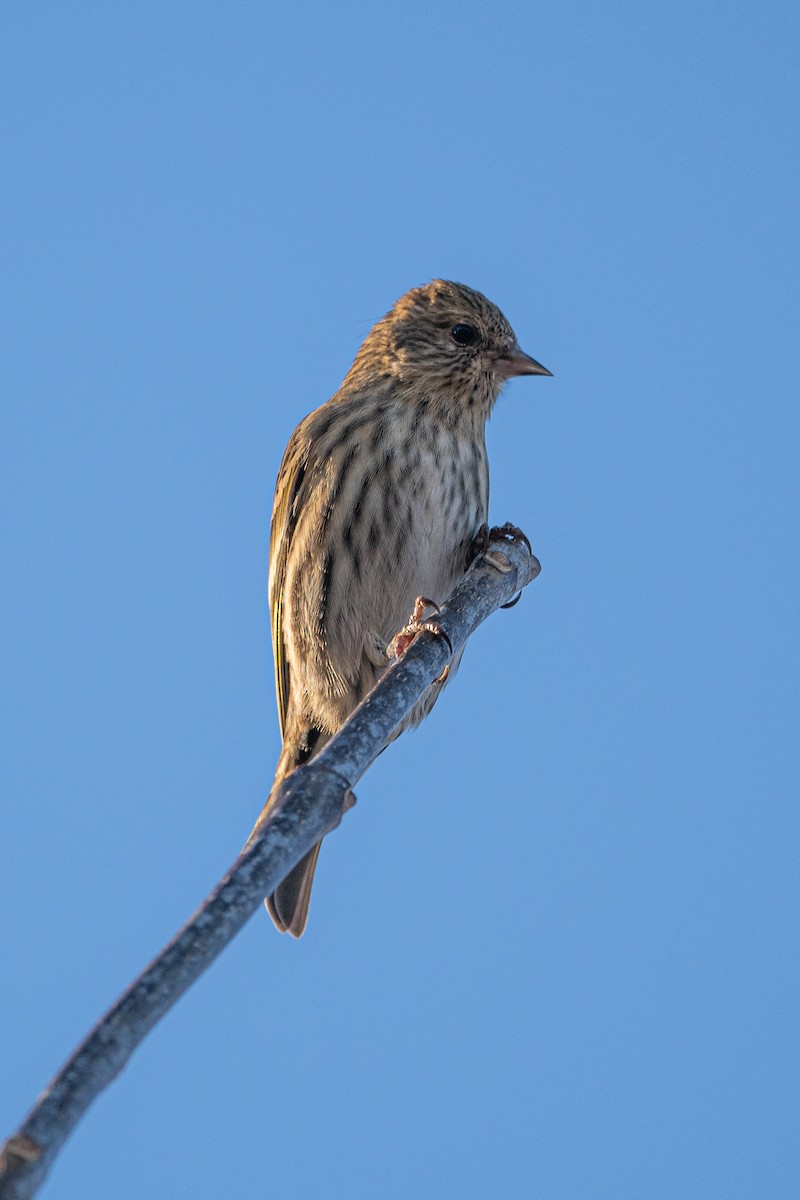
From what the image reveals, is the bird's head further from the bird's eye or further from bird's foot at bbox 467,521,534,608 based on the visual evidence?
bird's foot at bbox 467,521,534,608

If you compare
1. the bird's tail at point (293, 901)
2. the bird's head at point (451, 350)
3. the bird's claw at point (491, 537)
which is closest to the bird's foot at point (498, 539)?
the bird's claw at point (491, 537)

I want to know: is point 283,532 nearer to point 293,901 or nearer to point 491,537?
point 491,537

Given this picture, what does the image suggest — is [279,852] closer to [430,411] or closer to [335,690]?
[335,690]

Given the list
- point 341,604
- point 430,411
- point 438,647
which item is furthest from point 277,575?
point 438,647

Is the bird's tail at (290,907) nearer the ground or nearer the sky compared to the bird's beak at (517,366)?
nearer the ground

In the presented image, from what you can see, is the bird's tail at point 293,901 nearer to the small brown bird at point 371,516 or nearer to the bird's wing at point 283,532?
the small brown bird at point 371,516

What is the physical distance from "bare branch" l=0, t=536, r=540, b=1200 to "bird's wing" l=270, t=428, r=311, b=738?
2.01 m

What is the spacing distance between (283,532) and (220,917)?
355 centimetres

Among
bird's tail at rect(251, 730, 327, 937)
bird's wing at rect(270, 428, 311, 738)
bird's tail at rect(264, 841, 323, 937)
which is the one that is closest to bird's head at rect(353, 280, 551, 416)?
bird's wing at rect(270, 428, 311, 738)

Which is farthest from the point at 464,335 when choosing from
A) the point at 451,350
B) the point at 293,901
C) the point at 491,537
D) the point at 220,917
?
the point at 220,917

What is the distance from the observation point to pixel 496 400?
5535mm

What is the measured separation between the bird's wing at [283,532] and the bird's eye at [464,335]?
78 cm

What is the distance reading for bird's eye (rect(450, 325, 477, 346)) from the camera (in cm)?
554

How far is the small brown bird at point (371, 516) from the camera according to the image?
4938mm
